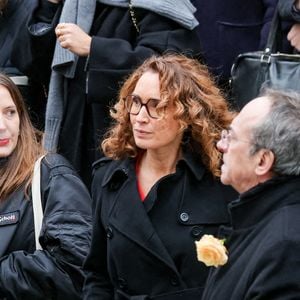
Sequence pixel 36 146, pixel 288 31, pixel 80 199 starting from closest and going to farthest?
1. pixel 80 199
2. pixel 36 146
3. pixel 288 31

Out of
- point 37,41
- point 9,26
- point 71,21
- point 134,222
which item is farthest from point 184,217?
point 9,26

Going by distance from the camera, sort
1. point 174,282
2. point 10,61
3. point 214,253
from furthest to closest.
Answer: point 10,61 → point 174,282 → point 214,253

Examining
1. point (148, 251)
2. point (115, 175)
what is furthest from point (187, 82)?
point (148, 251)

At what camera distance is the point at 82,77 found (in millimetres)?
4855

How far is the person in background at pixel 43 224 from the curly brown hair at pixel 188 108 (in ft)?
0.91

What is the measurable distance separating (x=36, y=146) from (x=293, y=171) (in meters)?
1.63

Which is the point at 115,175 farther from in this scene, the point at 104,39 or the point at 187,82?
the point at 104,39

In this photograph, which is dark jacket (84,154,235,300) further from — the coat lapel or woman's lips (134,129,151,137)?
woman's lips (134,129,151,137)

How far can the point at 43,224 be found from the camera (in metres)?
3.79

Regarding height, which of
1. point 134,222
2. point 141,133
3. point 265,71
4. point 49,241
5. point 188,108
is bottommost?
point 49,241

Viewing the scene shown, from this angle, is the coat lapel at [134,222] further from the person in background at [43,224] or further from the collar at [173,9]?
the collar at [173,9]

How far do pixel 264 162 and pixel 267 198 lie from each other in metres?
0.12

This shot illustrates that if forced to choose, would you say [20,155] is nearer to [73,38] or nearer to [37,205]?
[37,205]

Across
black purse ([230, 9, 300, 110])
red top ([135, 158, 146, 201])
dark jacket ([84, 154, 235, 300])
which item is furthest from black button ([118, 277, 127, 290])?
black purse ([230, 9, 300, 110])
